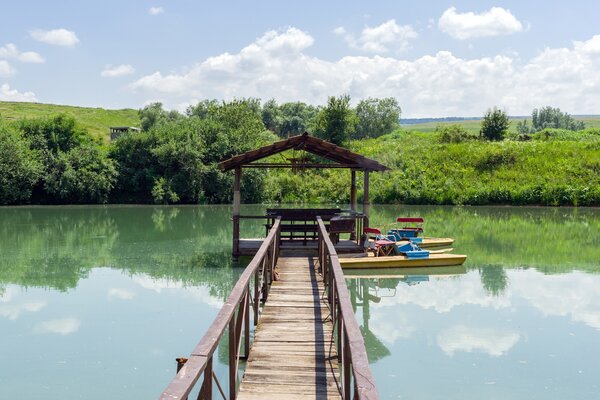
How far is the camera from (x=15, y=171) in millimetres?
38000

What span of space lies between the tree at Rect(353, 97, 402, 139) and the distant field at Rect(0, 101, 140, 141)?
33.9 meters

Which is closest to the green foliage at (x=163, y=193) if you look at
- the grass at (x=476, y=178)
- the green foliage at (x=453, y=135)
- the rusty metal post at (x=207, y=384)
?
the grass at (x=476, y=178)

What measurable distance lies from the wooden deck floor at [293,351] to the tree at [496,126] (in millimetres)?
45508

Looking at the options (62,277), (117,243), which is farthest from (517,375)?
(117,243)

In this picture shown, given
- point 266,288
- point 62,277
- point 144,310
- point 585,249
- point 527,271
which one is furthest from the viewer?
point 585,249

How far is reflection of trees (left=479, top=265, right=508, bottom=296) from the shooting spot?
1430cm

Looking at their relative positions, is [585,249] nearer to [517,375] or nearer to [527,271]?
[527,271]

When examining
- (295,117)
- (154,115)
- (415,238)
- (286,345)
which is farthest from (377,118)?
(286,345)

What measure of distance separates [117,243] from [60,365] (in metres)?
Answer: 13.2

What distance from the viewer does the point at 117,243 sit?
849 inches

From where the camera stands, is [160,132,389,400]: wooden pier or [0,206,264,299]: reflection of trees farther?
[0,206,264,299]: reflection of trees

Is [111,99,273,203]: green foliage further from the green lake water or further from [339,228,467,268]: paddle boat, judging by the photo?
[339,228,467,268]: paddle boat

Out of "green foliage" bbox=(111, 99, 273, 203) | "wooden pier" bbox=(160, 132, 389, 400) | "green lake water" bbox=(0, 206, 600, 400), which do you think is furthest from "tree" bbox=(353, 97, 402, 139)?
"wooden pier" bbox=(160, 132, 389, 400)

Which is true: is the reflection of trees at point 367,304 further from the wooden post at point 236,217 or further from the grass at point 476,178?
the grass at point 476,178
